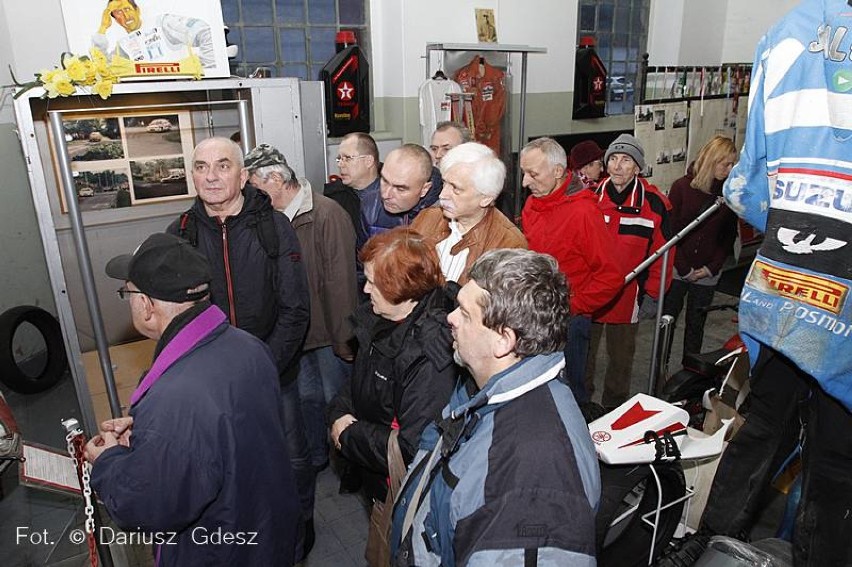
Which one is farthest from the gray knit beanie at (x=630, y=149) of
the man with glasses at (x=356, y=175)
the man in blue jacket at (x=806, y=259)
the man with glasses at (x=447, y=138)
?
the man in blue jacket at (x=806, y=259)

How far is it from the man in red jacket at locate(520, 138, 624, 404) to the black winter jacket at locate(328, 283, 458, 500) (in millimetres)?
1361

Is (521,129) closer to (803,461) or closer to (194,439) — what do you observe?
(803,461)

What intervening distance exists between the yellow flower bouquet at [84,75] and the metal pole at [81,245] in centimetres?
12

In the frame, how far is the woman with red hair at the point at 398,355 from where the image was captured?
5.83ft

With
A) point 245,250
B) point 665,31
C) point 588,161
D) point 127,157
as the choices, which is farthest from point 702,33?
point 245,250

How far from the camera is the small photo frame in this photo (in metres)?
6.62

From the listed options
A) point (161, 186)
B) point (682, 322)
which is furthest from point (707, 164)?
point (161, 186)

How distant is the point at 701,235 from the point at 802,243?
298cm

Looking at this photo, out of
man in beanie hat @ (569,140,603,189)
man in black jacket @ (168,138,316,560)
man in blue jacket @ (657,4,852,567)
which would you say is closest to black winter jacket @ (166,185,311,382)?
man in black jacket @ (168,138,316,560)

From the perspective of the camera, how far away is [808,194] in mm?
1420

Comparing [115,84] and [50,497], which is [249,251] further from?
[50,497]

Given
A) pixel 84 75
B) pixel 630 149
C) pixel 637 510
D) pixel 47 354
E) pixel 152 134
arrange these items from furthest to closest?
1. pixel 47 354
2. pixel 630 149
3. pixel 152 134
4. pixel 84 75
5. pixel 637 510

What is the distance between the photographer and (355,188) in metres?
3.71

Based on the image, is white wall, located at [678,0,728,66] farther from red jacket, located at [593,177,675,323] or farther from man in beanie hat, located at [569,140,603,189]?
red jacket, located at [593,177,675,323]
